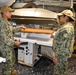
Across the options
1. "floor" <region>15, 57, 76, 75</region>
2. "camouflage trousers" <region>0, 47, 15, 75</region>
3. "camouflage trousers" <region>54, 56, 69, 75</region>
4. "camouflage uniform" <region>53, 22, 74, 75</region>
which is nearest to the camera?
"camouflage uniform" <region>53, 22, 74, 75</region>

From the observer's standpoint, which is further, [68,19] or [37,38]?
[37,38]

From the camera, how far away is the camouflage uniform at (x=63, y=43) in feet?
8.55

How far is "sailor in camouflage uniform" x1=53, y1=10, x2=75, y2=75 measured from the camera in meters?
2.61

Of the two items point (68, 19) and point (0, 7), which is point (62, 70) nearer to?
point (68, 19)

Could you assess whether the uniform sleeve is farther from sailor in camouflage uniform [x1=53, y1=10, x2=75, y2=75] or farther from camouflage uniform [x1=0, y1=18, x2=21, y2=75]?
sailor in camouflage uniform [x1=53, y1=10, x2=75, y2=75]

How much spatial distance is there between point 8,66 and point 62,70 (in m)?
0.92

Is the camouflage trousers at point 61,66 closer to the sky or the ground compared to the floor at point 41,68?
closer to the sky

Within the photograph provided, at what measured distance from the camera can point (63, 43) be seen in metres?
2.63

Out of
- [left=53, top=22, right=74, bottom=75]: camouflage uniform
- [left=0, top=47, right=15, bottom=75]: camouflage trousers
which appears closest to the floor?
[left=0, top=47, right=15, bottom=75]: camouflage trousers

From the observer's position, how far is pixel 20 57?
3898 millimetres

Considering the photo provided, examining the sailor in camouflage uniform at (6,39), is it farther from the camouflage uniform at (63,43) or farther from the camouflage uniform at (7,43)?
the camouflage uniform at (63,43)

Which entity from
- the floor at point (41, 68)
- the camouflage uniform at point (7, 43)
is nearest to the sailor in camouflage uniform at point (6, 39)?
the camouflage uniform at point (7, 43)

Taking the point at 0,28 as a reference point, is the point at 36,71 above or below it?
below

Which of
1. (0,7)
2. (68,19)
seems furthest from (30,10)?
Answer: (68,19)
